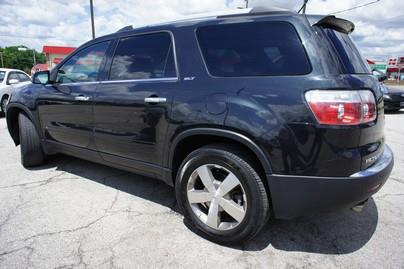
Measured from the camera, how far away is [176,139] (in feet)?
8.20

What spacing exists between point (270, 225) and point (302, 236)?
0.30m

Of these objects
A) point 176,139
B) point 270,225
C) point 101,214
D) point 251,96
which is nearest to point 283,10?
point 251,96

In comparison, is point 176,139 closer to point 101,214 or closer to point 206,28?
point 206,28

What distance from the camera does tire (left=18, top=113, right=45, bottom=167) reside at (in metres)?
4.03

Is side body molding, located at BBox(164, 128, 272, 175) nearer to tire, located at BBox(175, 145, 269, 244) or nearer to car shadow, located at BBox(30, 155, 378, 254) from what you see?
tire, located at BBox(175, 145, 269, 244)

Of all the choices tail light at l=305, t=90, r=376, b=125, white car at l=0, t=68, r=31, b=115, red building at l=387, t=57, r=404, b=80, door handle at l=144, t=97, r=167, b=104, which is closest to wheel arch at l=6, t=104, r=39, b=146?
door handle at l=144, t=97, r=167, b=104

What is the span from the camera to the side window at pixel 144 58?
267 cm

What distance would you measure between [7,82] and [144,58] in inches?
384

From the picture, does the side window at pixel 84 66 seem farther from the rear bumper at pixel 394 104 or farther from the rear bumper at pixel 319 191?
the rear bumper at pixel 394 104

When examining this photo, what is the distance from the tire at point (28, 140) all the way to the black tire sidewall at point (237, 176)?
2629 mm

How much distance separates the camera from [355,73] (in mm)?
2143

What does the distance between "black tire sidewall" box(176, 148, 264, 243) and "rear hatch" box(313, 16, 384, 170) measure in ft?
2.62

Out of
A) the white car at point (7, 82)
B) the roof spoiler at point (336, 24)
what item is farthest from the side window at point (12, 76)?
the roof spoiler at point (336, 24)

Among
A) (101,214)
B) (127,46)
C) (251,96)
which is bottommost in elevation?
(101,214)
